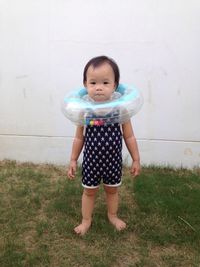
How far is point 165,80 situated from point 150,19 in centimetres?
65

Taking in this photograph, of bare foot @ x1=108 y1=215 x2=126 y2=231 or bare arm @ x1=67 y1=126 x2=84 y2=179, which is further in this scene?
bare foot @ x1=108 y1=215 x2=126 y2=231

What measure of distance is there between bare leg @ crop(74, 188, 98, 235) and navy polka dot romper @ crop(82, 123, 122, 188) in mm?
120

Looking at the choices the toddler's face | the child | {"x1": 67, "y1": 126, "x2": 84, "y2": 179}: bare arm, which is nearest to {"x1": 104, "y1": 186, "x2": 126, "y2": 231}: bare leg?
the child

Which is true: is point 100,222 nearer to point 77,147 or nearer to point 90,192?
point 90,192

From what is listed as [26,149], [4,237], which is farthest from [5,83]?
[4,237]

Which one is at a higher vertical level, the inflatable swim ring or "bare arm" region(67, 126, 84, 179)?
the inflatable swim ring

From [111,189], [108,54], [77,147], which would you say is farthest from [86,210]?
[108,54]

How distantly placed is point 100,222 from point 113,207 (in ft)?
0.54

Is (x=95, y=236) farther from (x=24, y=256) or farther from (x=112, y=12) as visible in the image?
(x=112, y=12)

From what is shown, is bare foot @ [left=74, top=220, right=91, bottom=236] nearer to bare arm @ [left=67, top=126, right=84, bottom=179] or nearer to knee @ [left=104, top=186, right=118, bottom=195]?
knee @ [left=104, top=186, right=118, bottom=195]

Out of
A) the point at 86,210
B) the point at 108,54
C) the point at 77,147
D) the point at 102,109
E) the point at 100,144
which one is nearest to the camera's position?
the point at 102,109

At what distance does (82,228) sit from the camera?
11.8ft

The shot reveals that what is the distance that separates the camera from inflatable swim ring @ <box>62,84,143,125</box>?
3.28 meters

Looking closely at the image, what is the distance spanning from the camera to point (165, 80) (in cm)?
481
